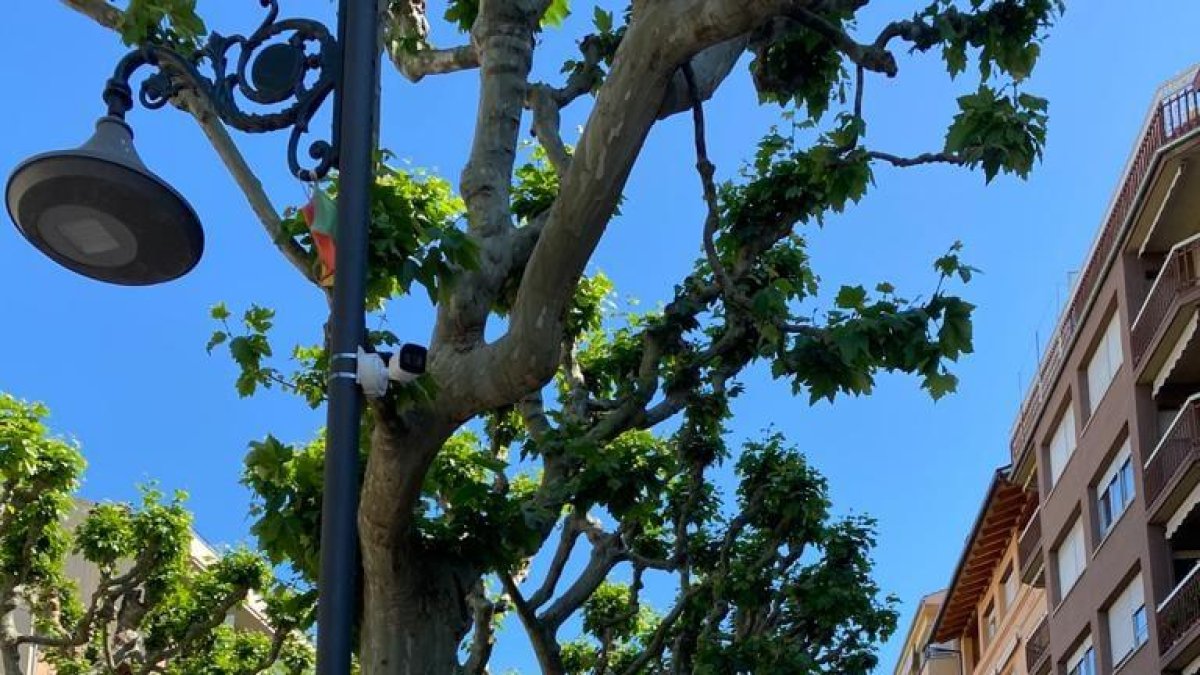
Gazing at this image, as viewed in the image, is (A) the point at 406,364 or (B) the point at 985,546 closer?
(A) the point at 406,364

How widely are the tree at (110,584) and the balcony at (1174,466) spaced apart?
13.9 metres

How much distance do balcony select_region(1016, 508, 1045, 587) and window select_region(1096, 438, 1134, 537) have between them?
4.95m

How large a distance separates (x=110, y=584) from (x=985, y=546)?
90.7ft

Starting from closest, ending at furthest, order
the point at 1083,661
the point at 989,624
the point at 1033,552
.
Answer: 1. the point at 1083,661
2. the point at 1033,552
3. the point at 989,624

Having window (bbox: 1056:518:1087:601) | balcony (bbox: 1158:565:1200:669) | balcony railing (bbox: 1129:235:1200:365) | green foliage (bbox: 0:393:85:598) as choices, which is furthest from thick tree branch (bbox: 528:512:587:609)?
window (bbox: 1056:518:1087:601)

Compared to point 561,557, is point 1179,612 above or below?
above

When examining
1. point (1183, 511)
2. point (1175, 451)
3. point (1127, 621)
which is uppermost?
point (1175, 451)

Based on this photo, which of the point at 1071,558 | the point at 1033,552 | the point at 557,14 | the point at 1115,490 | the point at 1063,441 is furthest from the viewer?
the point at 1033,552

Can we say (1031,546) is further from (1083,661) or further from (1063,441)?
(1083,661)

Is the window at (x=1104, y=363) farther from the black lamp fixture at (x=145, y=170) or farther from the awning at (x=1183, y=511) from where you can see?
the black lamp fixture at (x=145, y=170)

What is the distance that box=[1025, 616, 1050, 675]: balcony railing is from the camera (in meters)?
38.8

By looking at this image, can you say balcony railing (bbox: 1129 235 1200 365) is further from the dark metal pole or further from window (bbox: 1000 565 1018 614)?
the dark metal pole

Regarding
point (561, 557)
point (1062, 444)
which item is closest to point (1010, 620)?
point (1062, 444)

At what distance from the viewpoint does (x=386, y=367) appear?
603 cm
